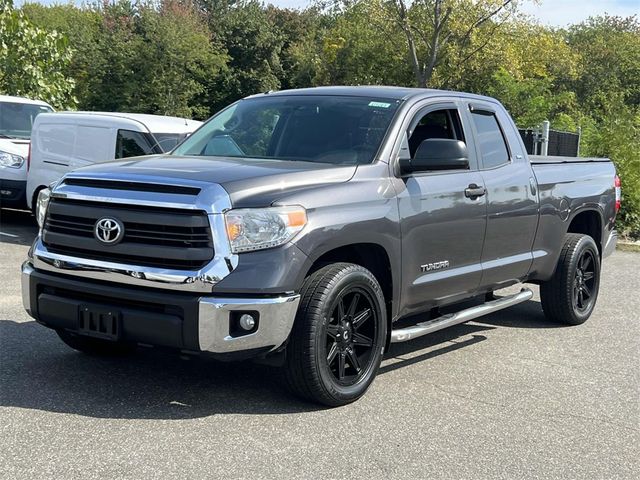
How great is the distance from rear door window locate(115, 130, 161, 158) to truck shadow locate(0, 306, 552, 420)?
5.04 m

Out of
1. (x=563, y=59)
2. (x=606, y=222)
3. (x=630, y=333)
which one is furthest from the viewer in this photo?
(x=563, y=59)

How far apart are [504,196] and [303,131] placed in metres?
1.69

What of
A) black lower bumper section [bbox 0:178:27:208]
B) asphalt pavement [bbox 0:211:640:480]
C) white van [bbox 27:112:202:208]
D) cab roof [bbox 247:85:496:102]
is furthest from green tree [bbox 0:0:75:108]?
cab roof [bbox 247:85:496:102]

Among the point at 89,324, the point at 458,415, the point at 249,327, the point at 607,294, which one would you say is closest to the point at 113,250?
the point at 89,324

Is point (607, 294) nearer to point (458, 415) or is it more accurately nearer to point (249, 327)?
point (458, 415)

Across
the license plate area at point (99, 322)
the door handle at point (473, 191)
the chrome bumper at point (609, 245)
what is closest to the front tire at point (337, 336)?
the license plate area at point (99, 322)

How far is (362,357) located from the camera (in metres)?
5.06

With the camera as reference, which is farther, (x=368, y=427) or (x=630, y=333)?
(x=630, y=333)

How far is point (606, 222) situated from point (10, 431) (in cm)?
588

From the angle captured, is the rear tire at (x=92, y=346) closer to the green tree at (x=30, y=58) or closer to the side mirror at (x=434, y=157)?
the side mirror at (x=434, y=157)

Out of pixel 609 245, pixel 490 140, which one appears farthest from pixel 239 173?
pixel 609 245

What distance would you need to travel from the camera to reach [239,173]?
15.5ft

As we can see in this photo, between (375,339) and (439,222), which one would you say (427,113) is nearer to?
(439,222)

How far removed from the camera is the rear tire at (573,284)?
7383 millimetres
